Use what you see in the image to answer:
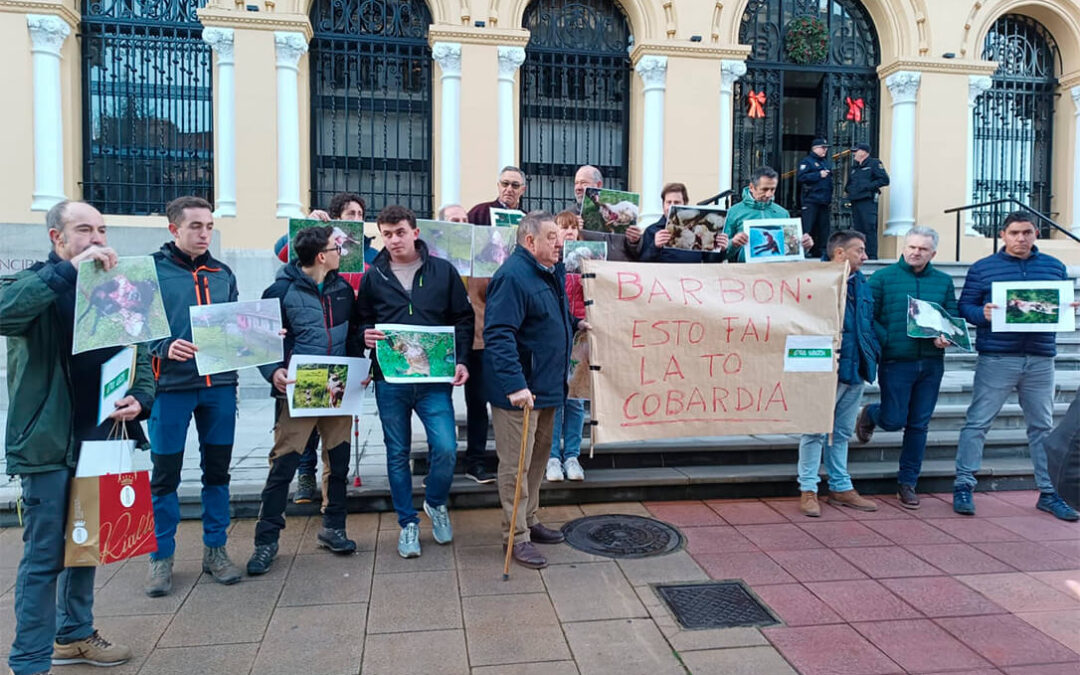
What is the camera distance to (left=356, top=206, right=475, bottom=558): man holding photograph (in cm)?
432

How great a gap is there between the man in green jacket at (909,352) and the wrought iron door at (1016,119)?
8811mm

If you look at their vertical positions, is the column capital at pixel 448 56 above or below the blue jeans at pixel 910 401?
above

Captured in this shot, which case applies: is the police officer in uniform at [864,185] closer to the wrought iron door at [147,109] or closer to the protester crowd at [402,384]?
the protester crowd at [402,384]

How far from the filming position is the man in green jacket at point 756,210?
18.6ft

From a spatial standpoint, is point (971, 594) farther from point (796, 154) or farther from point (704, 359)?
point (796, 154)

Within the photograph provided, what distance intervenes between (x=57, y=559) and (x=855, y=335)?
490 cm

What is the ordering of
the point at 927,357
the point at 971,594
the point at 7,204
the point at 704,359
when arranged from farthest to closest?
the point at 7,204 < the point at 927,357 < the point at 704,359 < the point at 971,594

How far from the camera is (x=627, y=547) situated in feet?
14.8

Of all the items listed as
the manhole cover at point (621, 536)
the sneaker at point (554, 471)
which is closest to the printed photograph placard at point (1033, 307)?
the manhole cover at point (621, 536)

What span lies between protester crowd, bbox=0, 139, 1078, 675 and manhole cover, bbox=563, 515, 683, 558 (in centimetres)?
25

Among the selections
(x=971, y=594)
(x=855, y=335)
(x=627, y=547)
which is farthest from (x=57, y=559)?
(x=855, y=335)

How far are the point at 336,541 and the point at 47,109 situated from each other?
9.60 metres

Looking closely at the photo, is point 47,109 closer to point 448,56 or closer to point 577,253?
point 448,56

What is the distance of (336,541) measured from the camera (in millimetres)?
4328
